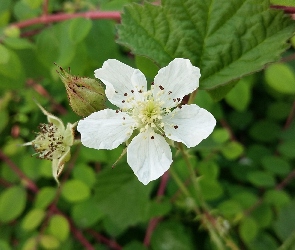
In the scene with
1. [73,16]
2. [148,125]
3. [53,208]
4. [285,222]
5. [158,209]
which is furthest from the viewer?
[53,208]

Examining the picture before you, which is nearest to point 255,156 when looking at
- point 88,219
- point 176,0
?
point 88,219

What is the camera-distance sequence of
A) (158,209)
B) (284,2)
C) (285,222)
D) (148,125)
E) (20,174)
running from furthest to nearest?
(20,174) < (285,222) < (158,209) < (148,125) < (284,2)

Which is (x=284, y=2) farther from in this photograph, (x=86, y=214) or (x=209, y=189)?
(x=86, y=214)

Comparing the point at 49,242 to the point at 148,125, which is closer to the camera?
the point at 148,125

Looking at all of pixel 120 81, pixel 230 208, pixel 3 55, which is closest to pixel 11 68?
pixel 3 55

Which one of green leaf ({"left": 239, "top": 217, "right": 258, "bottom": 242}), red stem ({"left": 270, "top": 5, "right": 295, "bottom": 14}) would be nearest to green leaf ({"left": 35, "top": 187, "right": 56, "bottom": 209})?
green leaf ({"left": 239, "top": 217, "right": 258, "bottom": 242})

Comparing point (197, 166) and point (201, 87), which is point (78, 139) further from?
A: point (197, 166)
